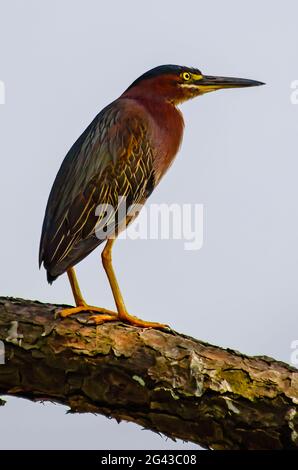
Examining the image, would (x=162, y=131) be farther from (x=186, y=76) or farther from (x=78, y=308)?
(x=78, y=308)

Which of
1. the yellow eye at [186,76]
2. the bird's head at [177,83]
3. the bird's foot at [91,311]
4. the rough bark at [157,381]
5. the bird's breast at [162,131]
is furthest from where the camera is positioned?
the yellow eye at [186,76]

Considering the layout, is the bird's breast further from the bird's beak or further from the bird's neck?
the bird's beak

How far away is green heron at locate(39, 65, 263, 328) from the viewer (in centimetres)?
571

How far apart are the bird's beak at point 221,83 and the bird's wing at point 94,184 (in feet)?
2.57

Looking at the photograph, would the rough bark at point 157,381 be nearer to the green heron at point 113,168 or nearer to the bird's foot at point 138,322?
the bird's foot at point 138,322

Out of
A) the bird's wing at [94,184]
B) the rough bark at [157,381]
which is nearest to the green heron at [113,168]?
the bird's wing at [94,184]

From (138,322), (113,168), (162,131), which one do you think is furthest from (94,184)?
(138,322)

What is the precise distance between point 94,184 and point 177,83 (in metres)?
1.19

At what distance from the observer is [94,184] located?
5934 mm

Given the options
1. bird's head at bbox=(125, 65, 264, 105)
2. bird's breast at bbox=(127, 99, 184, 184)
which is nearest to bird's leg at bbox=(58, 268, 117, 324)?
bird's breast at bbox=(127, 99, 184, 184)

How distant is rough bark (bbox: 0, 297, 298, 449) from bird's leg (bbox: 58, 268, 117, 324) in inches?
3.8

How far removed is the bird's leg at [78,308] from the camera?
5.02 m

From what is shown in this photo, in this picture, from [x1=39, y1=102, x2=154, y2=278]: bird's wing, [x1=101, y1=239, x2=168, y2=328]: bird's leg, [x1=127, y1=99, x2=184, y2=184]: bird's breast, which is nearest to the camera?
[x1=101, y1=239, x2=168, y2=328]: bird's leg

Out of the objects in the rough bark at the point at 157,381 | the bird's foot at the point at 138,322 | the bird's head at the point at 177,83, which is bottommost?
the rough bark at the point at 157,381
